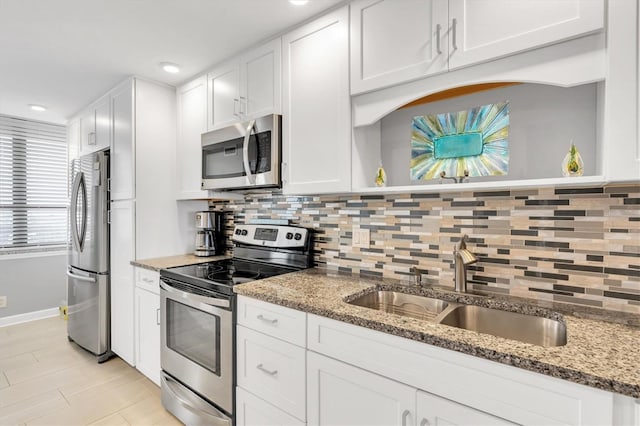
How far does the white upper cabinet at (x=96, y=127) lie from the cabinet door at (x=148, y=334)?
54.4 inches

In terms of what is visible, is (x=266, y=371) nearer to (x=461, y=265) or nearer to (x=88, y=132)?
(x=461, y=265)

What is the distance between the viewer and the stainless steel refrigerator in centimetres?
282

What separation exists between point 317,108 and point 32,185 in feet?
13.0

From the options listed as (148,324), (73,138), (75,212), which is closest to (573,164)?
(148,324)

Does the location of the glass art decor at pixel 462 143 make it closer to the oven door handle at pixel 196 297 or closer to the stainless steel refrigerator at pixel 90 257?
the oven door handle at pixel 196 297

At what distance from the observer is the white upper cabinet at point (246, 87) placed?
2.00m

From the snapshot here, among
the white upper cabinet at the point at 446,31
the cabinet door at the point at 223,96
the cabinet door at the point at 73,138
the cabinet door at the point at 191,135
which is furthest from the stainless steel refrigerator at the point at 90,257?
the white upper cabinet at the point at 446,31

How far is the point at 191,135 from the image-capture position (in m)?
2.60

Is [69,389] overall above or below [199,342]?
below

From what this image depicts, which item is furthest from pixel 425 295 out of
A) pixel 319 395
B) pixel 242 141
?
pixel 242 141

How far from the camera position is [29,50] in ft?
7.13

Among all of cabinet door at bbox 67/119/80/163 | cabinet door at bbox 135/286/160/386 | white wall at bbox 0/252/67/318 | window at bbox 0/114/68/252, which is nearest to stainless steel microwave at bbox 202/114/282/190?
cabinet door at bbox 135/286/160/386

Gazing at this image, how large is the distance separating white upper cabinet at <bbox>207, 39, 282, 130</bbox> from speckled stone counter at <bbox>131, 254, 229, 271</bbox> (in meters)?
0.98

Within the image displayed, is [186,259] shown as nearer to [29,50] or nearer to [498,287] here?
[29,50]
